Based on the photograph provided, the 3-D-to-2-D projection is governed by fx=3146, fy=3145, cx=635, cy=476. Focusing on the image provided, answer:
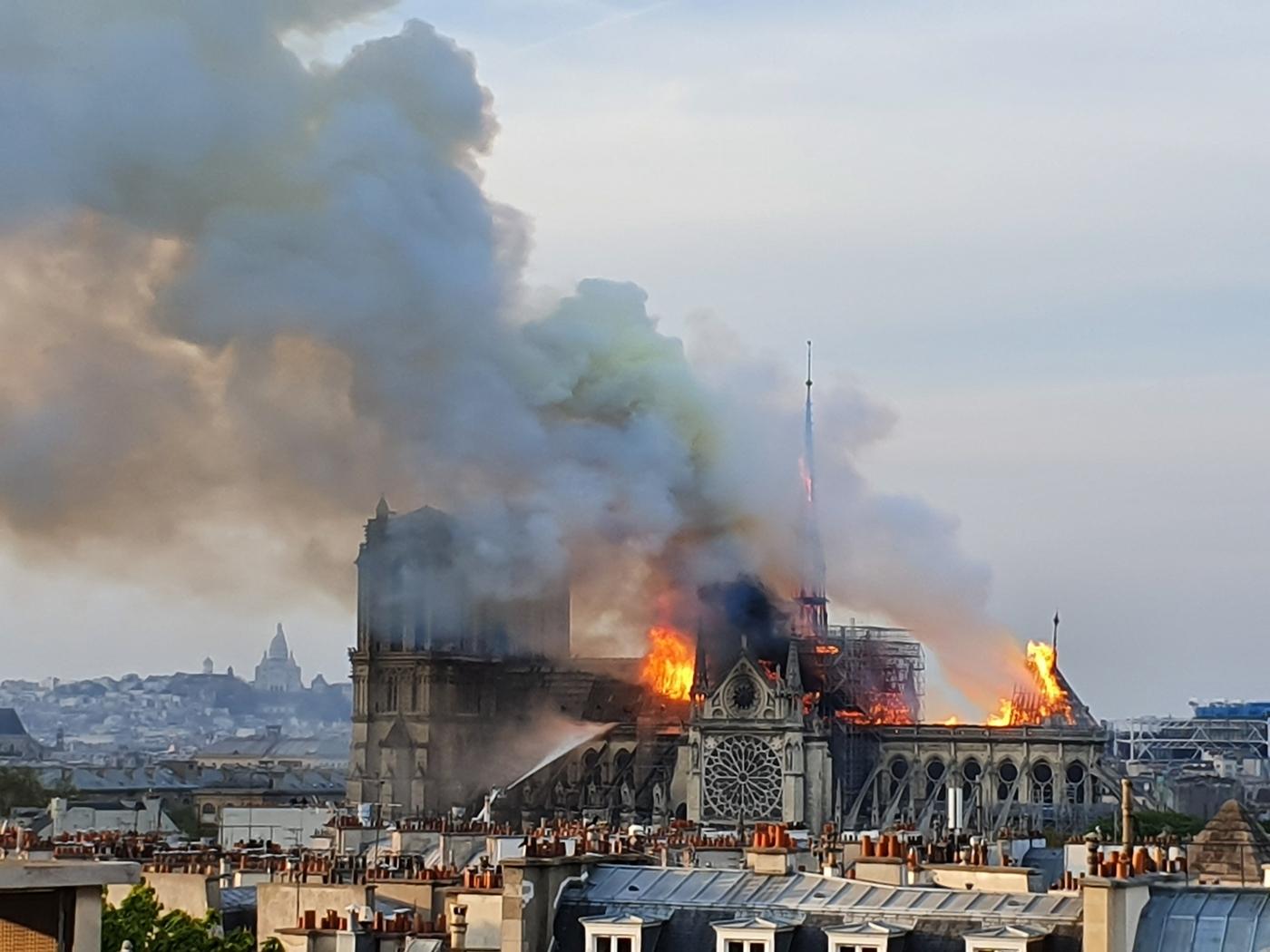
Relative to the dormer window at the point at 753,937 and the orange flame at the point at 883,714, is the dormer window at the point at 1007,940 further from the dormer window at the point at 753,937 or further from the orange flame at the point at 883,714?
the orange flame at the point at 883,714

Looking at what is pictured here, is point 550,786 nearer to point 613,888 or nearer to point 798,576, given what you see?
point 798,576

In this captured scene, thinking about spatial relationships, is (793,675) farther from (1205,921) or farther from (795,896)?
(1205,921)

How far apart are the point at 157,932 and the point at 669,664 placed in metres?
126

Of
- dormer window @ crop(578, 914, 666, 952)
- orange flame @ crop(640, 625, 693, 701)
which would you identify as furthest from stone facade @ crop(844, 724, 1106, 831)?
dormer window @ crop(578, 914, 666, 952)

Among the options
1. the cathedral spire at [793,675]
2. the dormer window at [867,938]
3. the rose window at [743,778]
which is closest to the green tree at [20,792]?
the rose window at [743,778]

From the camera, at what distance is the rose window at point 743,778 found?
157m

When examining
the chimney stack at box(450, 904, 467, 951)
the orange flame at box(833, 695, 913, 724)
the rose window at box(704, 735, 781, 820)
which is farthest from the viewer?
the orange flame at box(833, 695, 913, 724)

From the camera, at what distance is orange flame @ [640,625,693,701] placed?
561 ft

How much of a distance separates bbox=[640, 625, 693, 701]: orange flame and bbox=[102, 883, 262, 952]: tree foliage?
4786 inches

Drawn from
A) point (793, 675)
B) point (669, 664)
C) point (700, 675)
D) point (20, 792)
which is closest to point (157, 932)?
point (793, 675)

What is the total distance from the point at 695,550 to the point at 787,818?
51.4ft

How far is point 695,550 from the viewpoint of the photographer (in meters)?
161

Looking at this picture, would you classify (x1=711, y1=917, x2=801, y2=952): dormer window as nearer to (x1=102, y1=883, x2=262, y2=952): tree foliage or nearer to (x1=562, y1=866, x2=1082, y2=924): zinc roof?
(x1=562, y1=866, x2=1082, y2=924): zinc roof

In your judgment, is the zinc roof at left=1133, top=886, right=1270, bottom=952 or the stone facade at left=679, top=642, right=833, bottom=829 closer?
the zinc roof at left=1133, top=886, right=1270, bottom=952
